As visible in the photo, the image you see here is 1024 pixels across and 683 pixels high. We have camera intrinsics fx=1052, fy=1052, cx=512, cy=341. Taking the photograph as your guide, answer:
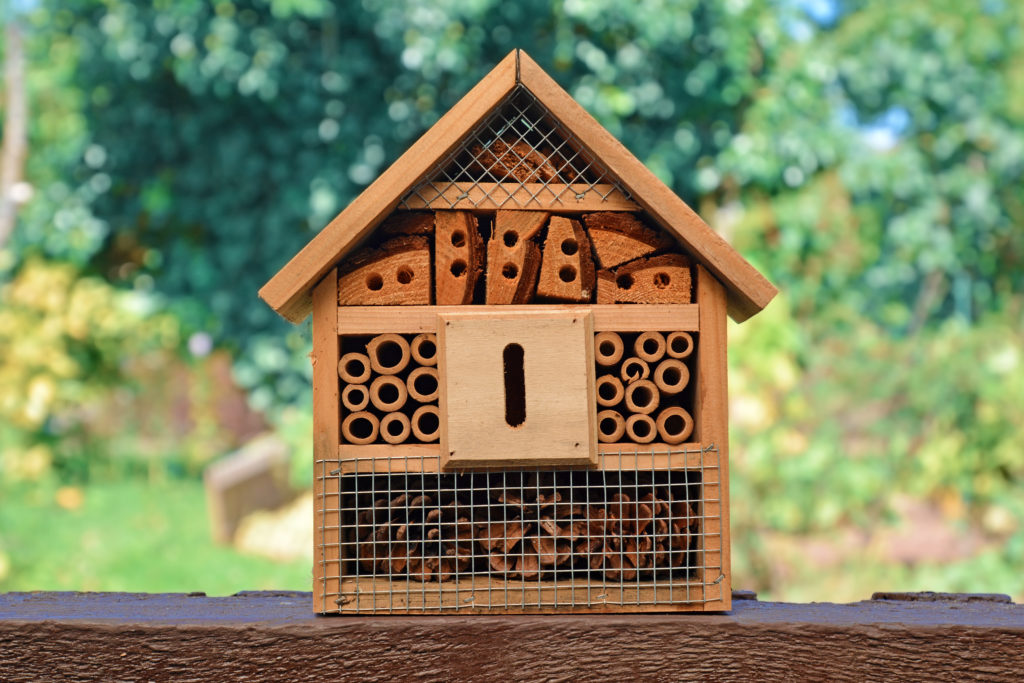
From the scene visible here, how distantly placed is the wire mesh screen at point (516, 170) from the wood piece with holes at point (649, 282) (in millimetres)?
113

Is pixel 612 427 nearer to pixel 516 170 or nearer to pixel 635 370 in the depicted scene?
pixel 635 370

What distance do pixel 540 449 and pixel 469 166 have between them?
444 millimetres

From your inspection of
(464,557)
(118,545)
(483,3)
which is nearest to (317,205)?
(483,3)

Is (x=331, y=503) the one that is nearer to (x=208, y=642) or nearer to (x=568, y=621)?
(x=208, y=642)

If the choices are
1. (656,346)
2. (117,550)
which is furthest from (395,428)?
(117,550)

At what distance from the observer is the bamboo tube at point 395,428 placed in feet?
5.17

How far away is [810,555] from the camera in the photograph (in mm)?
4824

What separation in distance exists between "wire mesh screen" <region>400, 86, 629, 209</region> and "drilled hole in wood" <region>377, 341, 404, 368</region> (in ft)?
0.70

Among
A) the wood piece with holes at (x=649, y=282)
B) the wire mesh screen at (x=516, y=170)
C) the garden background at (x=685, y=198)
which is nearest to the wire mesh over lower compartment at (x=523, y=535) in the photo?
the wood piece with holes at (x=649, y=282)

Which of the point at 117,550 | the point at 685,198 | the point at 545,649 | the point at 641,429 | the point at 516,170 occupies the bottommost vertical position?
the point at 117,550

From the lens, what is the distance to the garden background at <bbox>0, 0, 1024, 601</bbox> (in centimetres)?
453

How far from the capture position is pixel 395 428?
1.59 m

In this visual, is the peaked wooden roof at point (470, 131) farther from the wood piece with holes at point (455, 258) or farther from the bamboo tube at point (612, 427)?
the bamboo tube at point (612, 427)

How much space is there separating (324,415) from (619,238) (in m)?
0.52
